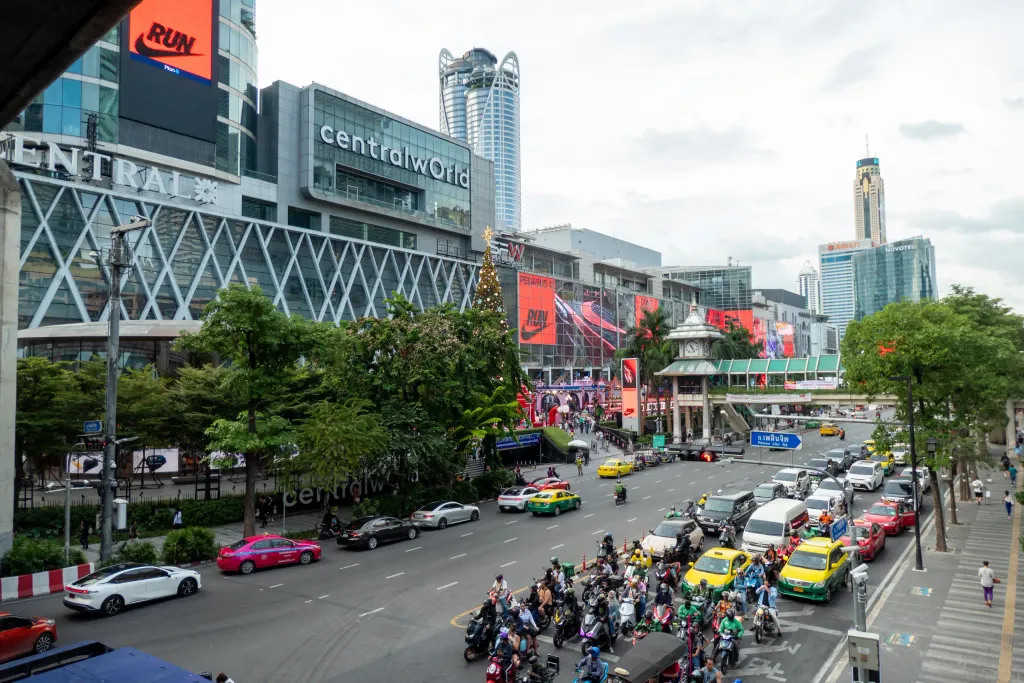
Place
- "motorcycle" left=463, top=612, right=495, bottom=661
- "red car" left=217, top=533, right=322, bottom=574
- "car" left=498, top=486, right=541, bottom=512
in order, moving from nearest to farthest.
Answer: "motorcycle" left=463, top=612, right=495, bottom=661, "red car" left=217, top=533, right=322, bottom=574, "car" left=498, top=486, right=541, bottom=512

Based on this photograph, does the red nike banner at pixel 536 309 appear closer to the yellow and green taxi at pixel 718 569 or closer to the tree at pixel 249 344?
the tree at pixel 249 344

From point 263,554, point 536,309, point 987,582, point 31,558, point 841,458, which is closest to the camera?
point 987,582

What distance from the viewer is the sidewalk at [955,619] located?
1585 cm

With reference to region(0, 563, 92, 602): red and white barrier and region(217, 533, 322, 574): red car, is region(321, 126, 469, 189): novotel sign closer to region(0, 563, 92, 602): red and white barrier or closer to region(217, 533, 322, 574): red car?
region(217, 533, 322, 574): red car

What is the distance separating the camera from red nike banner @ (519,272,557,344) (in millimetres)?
89438

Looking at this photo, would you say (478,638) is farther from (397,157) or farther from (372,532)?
(397,157)

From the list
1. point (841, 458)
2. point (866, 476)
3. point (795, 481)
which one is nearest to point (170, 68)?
point (795, 481)

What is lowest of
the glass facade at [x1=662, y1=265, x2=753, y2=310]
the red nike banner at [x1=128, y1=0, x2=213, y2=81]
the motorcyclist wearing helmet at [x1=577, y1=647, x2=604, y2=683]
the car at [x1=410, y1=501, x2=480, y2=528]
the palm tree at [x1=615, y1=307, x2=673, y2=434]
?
the car at [x1=410, y1=501, x2=480, y2=528]

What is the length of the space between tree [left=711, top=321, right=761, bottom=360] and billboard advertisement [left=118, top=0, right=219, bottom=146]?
179 feet

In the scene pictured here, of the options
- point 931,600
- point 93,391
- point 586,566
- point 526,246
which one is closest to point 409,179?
point 526,246

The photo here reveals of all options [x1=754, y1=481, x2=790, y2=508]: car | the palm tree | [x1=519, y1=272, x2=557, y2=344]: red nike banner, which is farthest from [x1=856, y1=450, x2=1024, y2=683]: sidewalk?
[x1=519, y1=272, x2=557, y2=344]: red nike banner

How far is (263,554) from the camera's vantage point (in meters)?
24.7

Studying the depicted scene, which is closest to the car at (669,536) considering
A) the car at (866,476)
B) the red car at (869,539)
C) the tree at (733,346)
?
the red car at (869,539)

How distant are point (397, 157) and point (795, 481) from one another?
55.0 m
